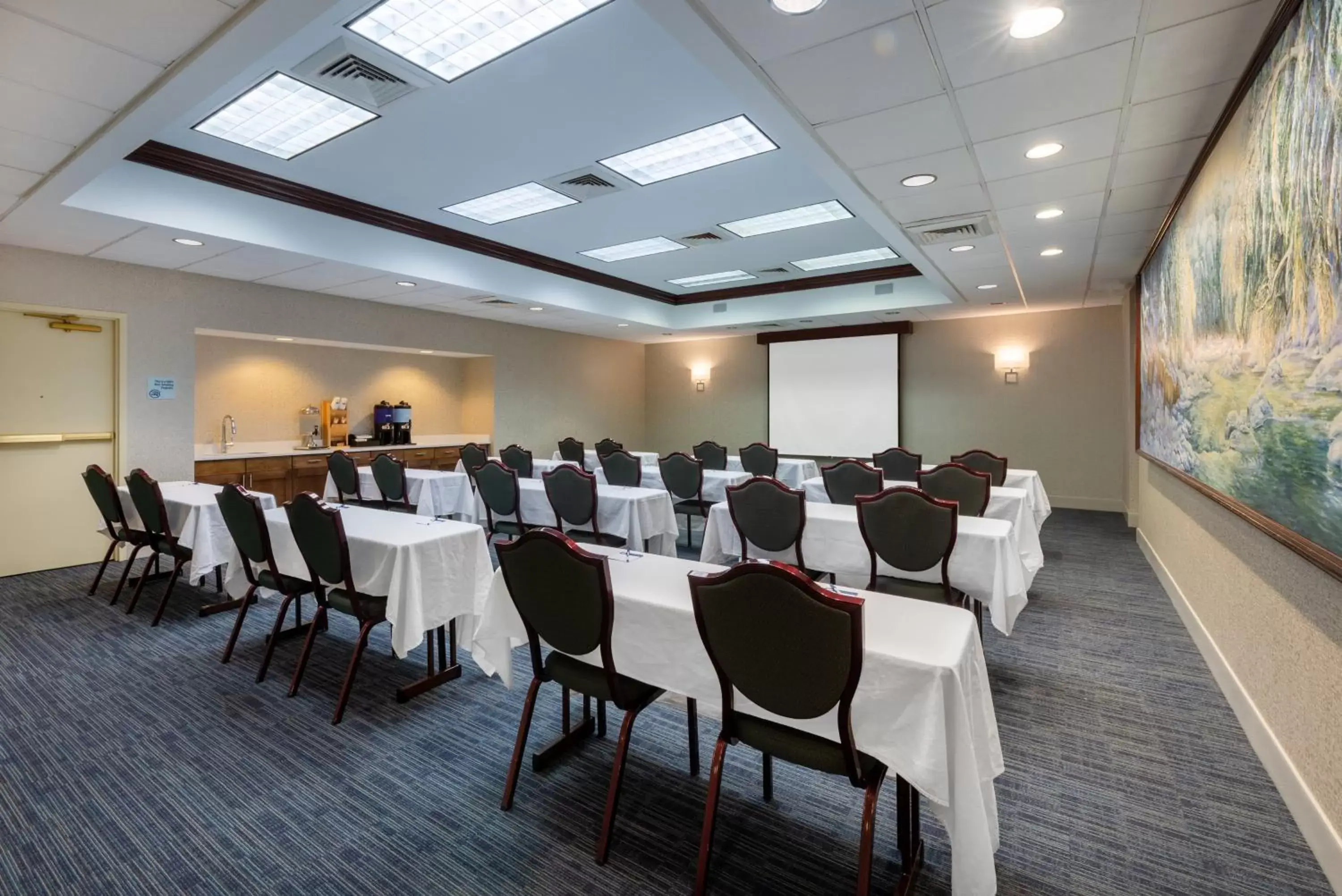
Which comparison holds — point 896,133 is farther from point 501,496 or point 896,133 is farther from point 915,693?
point 501,496

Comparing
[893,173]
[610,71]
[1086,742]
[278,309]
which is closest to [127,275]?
[278,309]

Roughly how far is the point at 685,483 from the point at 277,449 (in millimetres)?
4844

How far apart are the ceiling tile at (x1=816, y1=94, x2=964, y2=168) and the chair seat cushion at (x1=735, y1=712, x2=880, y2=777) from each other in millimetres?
2706

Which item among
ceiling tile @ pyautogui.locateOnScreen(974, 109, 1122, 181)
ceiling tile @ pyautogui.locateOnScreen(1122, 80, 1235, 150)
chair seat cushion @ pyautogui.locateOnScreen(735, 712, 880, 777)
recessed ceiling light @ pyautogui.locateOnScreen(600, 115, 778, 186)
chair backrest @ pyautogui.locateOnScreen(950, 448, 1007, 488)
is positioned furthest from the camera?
chair backrest @ pyautogui.locateOnScreen(950, 448, 1007, 488)

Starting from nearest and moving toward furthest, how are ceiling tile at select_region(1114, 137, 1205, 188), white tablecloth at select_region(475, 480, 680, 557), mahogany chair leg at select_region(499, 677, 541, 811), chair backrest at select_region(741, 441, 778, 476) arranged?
mahogany chair leg at select_region(499, 677, 541, 811)
ceiling tile at select_region(1114, 137, 1205, 188)
white tablecloth at select_region(475, 480, 680, 557)
chair backrest at select_region(741, 441, 778, 476)

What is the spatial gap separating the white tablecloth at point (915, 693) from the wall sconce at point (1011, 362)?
7.88 metres

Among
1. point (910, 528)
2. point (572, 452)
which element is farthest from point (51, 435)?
point (910, 528)

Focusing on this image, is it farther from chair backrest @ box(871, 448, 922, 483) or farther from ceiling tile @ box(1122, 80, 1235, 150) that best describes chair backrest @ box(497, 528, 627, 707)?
chair backrest @ box(871, 448, 922, 483)

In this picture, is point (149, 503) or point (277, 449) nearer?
point (149, 503)

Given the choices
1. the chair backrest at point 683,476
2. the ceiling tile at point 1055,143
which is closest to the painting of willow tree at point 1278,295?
the ceiling tile at point 1055,143

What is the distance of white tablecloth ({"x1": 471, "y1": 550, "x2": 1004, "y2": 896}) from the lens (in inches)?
60.5

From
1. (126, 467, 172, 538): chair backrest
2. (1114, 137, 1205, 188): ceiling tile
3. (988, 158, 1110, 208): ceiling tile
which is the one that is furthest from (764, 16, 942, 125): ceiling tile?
(126, 467, 172, 538): chair backrest

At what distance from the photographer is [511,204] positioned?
5309 millimetres

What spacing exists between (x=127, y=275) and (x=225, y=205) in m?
1.62
